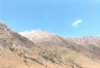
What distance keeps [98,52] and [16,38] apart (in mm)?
23215

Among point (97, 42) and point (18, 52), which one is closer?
point (18, 52)

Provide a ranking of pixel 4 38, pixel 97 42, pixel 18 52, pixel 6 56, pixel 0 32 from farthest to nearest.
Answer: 1. pixel 97 42
2. pixel 0 32
3. pixel 4 38
4. pixel 18 52
5. pixel 6 56

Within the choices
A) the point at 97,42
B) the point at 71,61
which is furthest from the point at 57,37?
the point at 71,61

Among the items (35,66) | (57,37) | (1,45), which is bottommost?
(35,66)

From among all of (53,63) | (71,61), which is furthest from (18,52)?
(71,61)

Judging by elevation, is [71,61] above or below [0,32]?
below

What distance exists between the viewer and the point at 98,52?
58125 mm

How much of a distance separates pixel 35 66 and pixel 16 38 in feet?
31.2

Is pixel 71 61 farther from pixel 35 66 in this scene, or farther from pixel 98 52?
pixel 98 52

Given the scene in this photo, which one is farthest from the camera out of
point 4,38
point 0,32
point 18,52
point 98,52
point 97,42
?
Answer: point 97,42

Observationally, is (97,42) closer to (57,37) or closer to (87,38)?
(87,38)

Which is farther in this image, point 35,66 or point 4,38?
point 4,38

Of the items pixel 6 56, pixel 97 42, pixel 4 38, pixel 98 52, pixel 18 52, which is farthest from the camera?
pixel 97 42

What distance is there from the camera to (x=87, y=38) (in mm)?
70375
